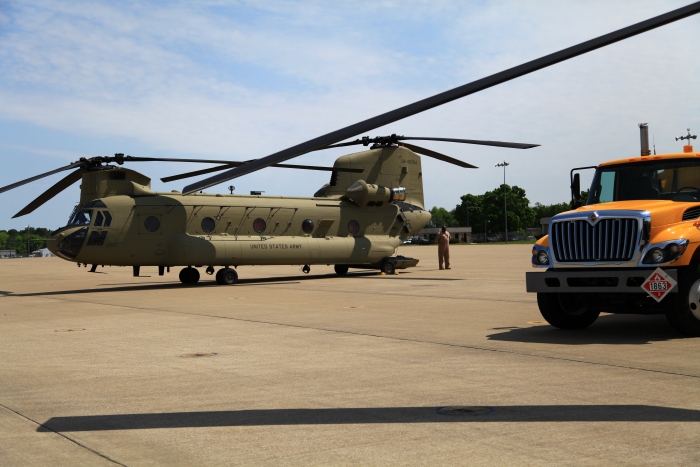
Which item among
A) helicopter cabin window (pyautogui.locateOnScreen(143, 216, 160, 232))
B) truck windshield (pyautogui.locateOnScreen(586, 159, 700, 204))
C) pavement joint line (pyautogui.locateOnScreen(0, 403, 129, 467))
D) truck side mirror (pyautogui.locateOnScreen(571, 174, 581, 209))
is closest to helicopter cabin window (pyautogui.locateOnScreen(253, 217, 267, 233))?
helicopter cabin window (pyautogui.locateOnScreen(143, 216, 160, 232))

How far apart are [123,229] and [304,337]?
43.0ft

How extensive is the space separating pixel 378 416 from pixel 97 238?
17.6m

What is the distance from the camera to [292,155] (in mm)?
6969

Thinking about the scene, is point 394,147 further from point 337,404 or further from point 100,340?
point 337,404

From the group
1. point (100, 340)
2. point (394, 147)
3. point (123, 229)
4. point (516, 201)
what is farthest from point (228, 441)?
point (516, 201)

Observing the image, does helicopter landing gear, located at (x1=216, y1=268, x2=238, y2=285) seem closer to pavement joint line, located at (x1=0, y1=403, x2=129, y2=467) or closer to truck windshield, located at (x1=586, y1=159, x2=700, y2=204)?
truck windshield, located at (x1=586, y1=159, x2=700, y2=204)

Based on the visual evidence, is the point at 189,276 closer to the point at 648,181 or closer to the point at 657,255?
the point at 648,181

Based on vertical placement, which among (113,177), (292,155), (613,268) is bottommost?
(613,268)

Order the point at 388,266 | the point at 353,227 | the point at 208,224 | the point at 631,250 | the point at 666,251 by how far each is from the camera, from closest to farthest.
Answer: the point at 666,251 < the point at 631,250 < the point at 208,224 < the point at 353,227 < the point at 388,266

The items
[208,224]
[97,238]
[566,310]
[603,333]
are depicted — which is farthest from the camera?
[208,224]

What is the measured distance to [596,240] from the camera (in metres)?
9.92

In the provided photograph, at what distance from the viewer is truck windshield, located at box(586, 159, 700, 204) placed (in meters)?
10.7

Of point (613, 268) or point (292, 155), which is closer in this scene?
point (292, 155)

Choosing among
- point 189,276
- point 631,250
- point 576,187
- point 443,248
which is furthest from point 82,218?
point 631,250
